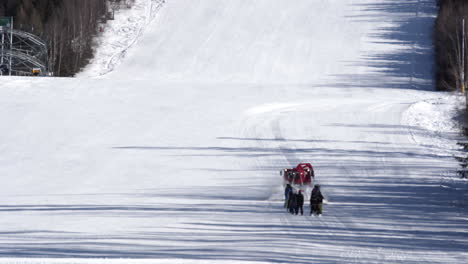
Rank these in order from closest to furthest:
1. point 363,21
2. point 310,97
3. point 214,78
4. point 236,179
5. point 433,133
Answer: point 236,179, point 433,133, point 310,97, point 214,78, point 363,21

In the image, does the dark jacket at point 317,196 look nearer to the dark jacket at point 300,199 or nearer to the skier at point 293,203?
the dark jacket at point 300,199

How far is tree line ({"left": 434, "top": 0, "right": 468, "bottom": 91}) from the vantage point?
41938 millimetres

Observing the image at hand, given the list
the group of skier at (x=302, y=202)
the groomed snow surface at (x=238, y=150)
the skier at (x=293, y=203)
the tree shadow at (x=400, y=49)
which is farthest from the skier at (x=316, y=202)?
the tree shadow at (x=400, y=49)

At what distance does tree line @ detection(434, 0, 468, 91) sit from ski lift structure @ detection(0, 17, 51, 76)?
24.5 meters

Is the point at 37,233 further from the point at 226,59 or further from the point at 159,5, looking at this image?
the point at 159,5

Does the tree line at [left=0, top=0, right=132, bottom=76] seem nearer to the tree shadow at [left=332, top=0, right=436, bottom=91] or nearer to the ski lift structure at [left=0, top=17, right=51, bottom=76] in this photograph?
the ski lift structure at [left=0, top=17, right=51, bottom=76]

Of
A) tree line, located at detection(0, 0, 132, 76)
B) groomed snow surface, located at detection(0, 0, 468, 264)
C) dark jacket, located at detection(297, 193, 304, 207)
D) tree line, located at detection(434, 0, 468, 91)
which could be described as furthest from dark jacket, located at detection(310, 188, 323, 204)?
tree line, located at detection(0, 0, 132, 76)

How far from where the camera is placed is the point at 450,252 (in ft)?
44.2

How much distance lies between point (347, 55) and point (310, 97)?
1276cm

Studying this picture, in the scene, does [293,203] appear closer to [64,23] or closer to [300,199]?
[300,199]

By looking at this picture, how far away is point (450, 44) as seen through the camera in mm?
47531

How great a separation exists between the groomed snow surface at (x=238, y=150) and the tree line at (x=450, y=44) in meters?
1.13

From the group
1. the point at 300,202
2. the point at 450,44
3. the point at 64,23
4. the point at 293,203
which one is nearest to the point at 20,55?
the point at 64,23

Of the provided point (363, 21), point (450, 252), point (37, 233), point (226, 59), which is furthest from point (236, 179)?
point (363, 21)
